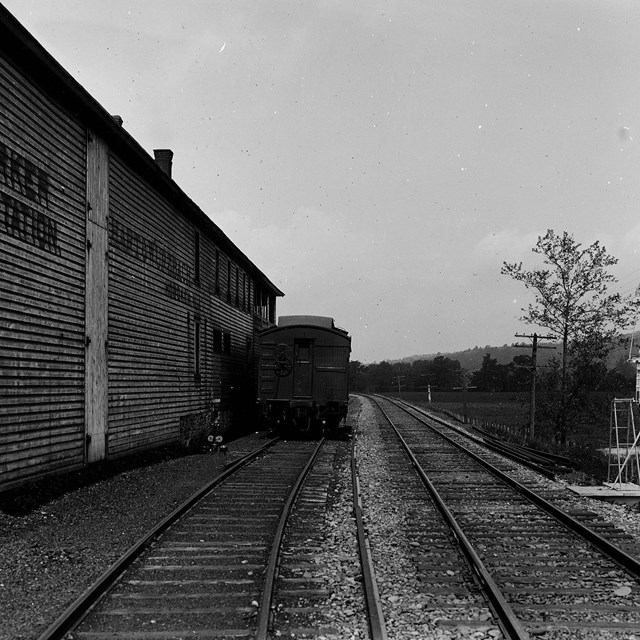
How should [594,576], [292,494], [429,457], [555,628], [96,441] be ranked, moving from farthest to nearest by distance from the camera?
[429,457] < [96,441] < [292,494] < [594,576] < [555,628]

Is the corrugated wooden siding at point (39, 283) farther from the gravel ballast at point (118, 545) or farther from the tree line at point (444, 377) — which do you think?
the tree line at point (444, 377)

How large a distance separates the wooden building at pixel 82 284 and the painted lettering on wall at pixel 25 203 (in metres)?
0.02

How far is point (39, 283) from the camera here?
29.7 ft

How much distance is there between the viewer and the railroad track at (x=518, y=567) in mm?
4496

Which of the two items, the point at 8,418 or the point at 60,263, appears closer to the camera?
the point at 8,418

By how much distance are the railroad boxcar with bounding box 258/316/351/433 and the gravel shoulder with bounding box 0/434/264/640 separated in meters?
6.78

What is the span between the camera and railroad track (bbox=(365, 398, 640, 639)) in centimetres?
450

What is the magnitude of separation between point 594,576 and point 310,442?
470 inches

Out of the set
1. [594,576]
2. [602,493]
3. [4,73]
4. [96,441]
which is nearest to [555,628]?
[594,576]

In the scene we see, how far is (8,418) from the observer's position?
8172 millimetres

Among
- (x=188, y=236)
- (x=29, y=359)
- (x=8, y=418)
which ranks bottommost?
(x=8, y=418)

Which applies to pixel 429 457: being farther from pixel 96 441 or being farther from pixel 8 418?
pixel 8 418

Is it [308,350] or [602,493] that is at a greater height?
[308,350]

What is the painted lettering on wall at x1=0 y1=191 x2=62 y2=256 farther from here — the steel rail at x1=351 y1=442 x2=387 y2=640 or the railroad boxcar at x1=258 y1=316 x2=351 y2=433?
the railroad boxcar at x1=258 y1=316 x2=351 y2=433
